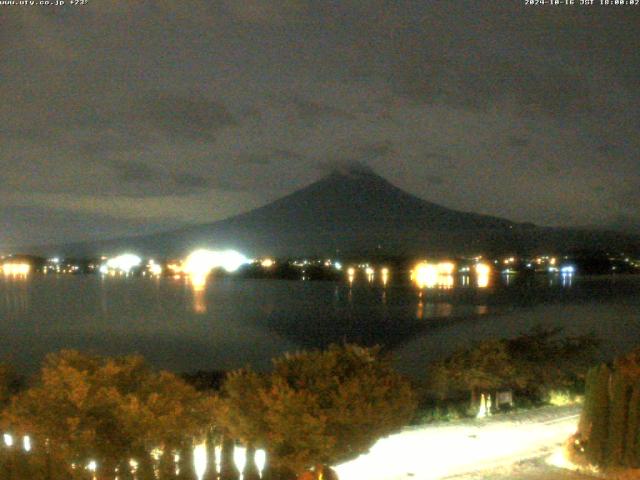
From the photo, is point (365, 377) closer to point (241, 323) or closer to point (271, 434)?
point (271, 434)

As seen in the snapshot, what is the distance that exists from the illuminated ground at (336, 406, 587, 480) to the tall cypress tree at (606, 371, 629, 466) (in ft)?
1.36

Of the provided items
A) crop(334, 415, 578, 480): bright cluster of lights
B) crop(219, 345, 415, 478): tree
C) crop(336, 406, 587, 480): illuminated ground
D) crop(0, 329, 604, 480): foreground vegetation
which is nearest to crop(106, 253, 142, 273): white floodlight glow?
crop(336, 406, 587, 480): illuminated ground

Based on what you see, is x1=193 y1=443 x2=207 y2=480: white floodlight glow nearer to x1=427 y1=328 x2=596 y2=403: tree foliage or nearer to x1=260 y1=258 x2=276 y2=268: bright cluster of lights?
x1=427 y1=328 x2=596 y2=403: tree foliage

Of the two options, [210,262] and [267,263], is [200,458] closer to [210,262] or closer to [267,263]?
[267,263]

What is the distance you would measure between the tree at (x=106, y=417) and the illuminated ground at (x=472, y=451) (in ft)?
7.30

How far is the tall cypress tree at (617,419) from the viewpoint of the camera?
24.1 ft

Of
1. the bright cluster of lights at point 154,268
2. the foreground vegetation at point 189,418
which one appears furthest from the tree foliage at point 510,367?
the bright cluster of lights at point 154,268

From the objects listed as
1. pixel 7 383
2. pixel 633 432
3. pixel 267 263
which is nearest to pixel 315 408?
pixel 633 432

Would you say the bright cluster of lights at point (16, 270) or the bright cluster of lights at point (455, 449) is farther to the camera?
the bright cluster of lights at point (16, 270)

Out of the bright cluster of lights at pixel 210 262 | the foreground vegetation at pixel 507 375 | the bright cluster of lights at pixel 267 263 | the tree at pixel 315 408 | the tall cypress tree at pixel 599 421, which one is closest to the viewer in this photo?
the tree at pixel 315 408

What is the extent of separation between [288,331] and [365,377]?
44862 mm

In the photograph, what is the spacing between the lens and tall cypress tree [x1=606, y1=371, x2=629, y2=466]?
24.1ft

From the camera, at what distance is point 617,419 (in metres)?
7.43

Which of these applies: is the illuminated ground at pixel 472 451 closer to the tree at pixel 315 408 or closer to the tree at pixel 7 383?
the tree at pixel 315 408
